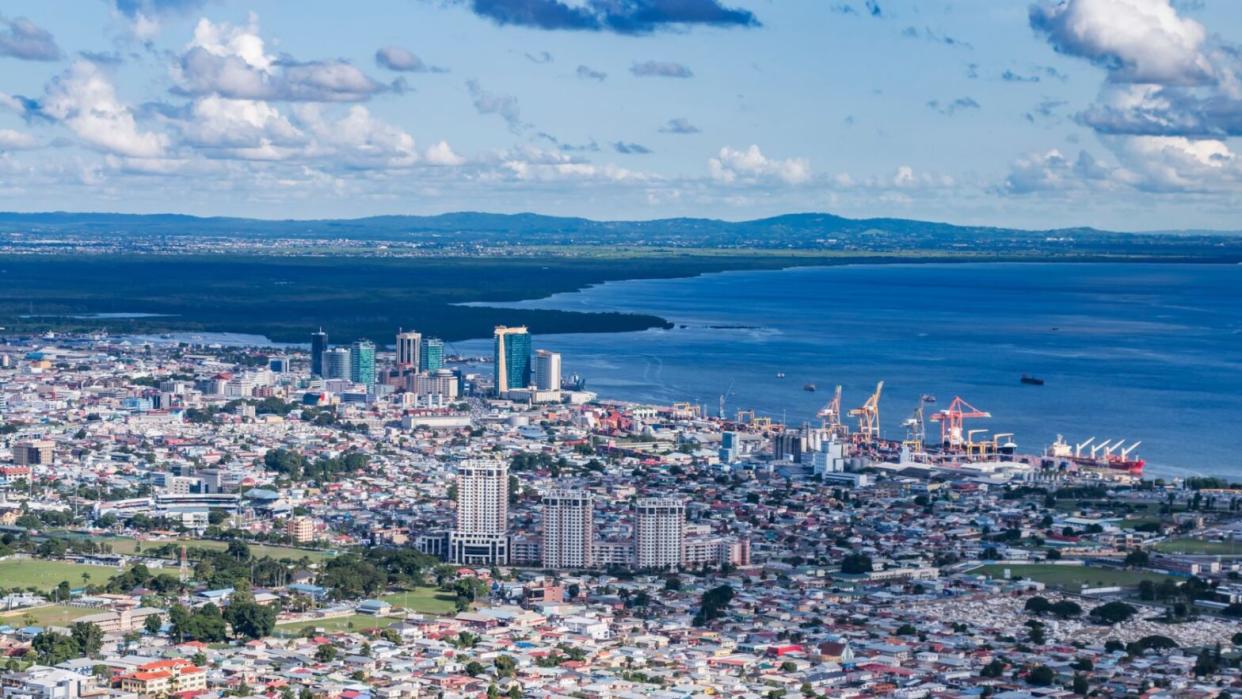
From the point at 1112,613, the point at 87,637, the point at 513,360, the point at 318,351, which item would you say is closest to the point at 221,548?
the point at 87,637

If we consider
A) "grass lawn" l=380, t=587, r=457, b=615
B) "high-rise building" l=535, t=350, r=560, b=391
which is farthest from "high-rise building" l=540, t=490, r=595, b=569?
"high-rise building" l=535, t=350, r=560, b=391

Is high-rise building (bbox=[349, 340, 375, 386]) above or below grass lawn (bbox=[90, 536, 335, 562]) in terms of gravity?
above

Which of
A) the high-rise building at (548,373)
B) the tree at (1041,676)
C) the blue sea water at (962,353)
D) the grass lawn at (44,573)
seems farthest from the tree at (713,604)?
the high-rise building at (548,373)

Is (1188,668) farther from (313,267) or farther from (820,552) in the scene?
(313,267)

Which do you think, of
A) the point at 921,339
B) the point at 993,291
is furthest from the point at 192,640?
the point at 993,291

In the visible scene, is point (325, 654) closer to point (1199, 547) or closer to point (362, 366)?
point (1199, 547)

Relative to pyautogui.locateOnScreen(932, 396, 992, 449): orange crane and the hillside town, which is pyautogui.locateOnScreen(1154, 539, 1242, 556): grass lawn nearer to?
the hillside town
